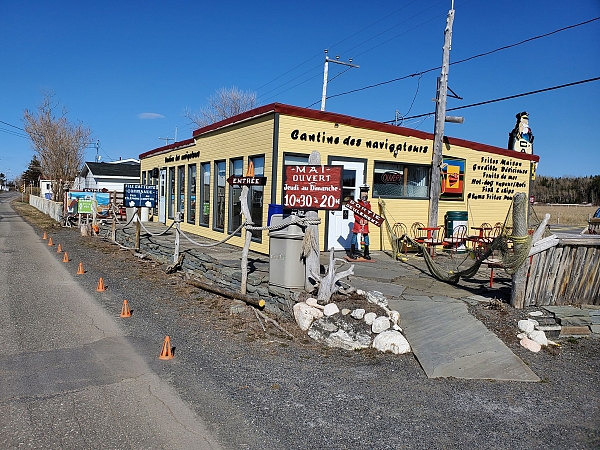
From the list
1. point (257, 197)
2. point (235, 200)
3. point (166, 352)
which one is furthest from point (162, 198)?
point (166, 352)

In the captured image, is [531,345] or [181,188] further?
[181,188]

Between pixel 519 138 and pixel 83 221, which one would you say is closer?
pixel 519 138

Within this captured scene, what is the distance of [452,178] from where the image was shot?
14.2m

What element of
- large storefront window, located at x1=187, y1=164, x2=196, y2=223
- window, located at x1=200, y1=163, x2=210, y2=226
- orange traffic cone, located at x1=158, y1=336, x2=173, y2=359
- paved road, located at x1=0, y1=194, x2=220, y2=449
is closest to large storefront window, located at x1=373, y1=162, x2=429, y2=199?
window, located at x1=200, y1=163, x2=210, y2=226

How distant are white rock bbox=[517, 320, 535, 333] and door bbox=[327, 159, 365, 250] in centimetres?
568

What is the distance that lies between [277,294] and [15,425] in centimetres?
403

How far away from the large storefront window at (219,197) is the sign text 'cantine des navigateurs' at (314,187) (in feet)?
22.4

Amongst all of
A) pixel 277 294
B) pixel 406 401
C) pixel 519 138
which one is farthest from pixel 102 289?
pixel 519 138

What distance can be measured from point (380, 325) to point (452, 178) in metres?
9.11

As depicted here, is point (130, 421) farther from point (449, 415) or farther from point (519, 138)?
point (519, 138)

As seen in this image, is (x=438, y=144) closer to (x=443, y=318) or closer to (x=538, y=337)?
(x=443, y=318)

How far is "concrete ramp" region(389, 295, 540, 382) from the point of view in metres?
5.37

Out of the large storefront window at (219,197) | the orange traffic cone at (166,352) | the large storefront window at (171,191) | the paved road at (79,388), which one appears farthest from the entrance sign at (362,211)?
the large storefront window at (171,191)

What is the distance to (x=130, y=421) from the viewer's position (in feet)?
13.4
